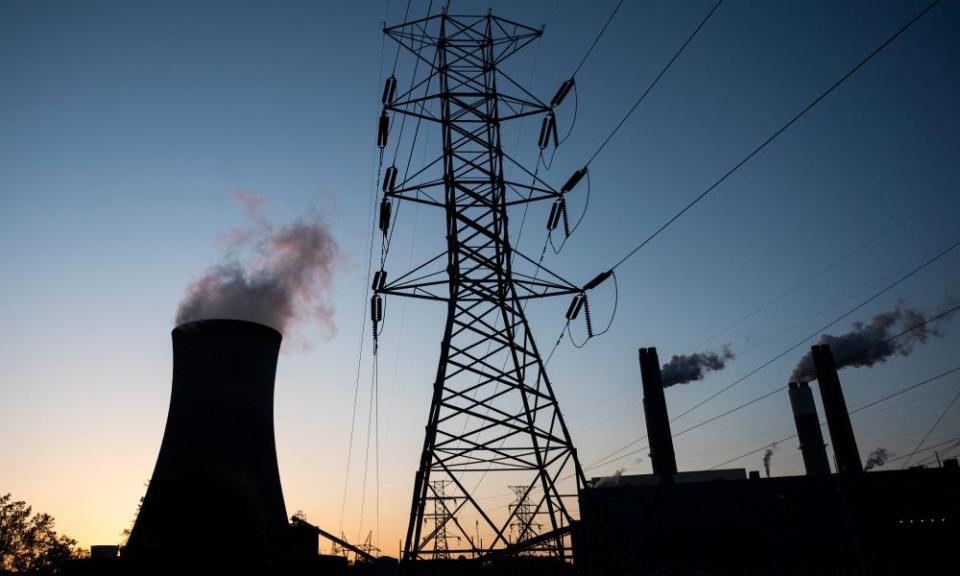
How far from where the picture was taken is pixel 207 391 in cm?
2544

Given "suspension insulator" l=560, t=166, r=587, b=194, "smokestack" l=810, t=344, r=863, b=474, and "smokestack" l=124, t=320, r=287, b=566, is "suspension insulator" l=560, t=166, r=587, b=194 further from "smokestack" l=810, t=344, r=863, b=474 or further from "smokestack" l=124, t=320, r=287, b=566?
"smokestack" l=810, t=344, r=863, b=474

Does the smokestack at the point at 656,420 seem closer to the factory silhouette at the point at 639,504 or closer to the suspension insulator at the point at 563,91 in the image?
the factory silhouette at the point at 639,504

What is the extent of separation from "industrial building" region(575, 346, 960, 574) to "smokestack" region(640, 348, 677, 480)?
2.4 inches

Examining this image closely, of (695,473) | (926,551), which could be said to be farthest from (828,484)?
(695,473)

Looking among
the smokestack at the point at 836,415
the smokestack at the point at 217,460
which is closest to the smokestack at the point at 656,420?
the smokestack at the point at 836,415

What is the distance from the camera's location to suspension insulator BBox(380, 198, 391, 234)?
11.7 meters

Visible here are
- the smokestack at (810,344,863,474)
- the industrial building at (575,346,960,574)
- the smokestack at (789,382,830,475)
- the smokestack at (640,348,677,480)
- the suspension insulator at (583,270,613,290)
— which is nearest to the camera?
the suspension insulator at (583,270,613,290)

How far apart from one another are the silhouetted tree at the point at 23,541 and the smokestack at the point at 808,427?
1972 inches

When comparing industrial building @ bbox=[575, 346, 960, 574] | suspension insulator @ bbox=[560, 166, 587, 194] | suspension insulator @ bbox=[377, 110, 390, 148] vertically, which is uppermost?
suspension insulator @ bbox=[377, 110, 390, 148]

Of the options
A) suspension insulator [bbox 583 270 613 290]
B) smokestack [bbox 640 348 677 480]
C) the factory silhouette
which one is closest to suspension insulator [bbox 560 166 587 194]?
suspension insulator [bbox 583 270 613 290]

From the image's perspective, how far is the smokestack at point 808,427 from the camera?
43875mm

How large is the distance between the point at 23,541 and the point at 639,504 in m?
38.9

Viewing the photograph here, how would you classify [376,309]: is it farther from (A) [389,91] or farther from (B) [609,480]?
(B) [609,480]

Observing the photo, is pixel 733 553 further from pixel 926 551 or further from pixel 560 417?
pixel 560 417
